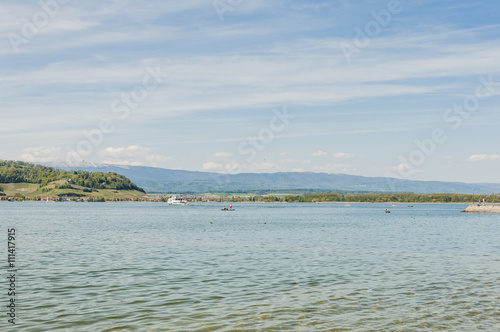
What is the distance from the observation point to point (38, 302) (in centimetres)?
2961

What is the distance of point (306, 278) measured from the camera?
3906cm

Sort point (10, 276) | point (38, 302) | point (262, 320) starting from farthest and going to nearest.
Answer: point (10, 276) < point (38, 302) < point (262, 320)

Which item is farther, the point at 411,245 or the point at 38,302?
the point at 411,245

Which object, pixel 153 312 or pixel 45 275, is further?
pixel 45 275

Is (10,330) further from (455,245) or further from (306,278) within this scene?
(455,245)

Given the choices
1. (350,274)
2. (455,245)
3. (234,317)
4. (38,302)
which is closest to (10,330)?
(38,302)

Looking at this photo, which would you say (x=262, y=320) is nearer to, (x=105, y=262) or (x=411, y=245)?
(x=105, y=262)

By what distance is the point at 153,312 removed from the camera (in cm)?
2747

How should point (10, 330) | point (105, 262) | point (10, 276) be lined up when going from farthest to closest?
point (105, 262)
point (10, 276)
point (10, 330)

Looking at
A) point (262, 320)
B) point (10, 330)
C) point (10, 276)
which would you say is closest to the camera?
point (10, 330)

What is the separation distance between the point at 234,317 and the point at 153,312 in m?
4.75

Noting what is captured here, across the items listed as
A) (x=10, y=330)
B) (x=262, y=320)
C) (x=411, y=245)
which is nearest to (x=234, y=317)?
(x=262, y=320)

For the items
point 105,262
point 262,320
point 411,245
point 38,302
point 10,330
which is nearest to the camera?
point 10,330

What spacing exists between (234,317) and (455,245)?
173 ft
